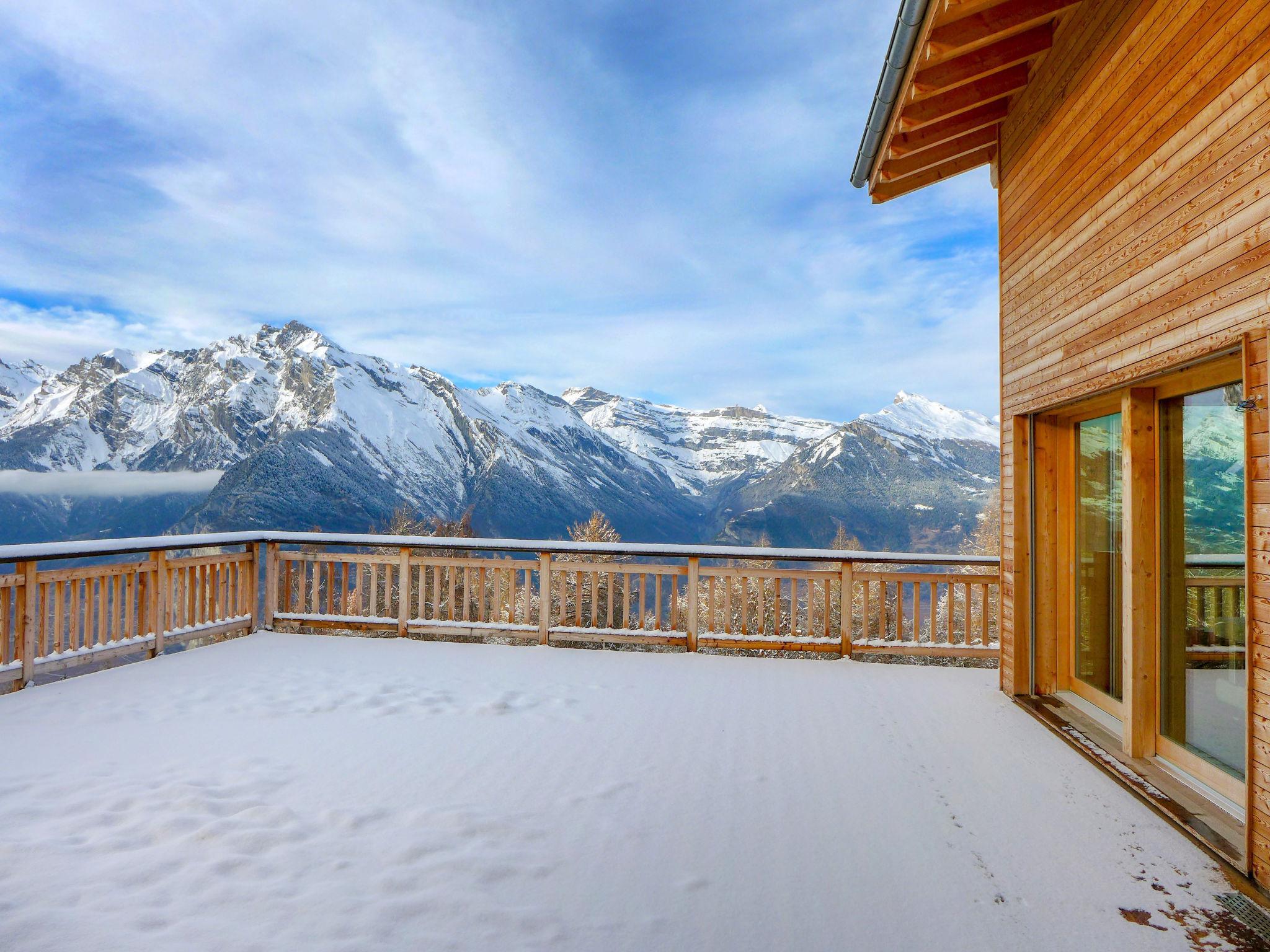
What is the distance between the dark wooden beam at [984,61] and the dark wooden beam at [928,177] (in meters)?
1.14

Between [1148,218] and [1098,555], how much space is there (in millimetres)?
1793

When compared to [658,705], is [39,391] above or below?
above

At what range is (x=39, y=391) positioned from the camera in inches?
7392

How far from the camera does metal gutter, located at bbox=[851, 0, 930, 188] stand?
290cm

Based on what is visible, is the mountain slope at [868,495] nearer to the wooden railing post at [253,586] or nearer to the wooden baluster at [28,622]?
the wooden railing post at [253,586]

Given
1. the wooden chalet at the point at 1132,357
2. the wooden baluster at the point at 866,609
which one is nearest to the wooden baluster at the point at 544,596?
the wooden baluster at the point at 866,609

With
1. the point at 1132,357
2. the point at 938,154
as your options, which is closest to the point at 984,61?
the point at 938,154

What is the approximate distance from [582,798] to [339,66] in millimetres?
9038

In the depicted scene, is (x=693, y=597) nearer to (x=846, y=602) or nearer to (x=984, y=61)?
(x=846, y=602)

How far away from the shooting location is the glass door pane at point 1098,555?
330 cm

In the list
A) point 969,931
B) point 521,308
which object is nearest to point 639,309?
point 521,308

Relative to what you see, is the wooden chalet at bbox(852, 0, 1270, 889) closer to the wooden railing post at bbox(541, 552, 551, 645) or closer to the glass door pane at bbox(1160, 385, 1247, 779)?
the glass door pane at bbox(1160, 385, 1247, 779)

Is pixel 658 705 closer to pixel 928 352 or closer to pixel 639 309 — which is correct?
pixel 928 352

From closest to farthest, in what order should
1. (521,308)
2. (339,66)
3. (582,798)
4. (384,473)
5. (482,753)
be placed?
(582,798) → (482,753) → (339,66) → (521,308) → (384,473)
